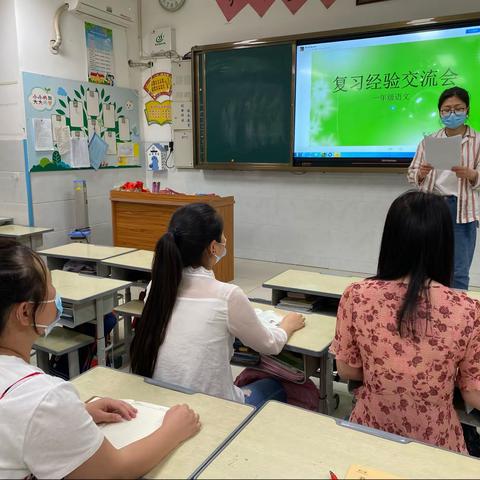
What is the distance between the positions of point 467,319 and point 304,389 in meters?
0.94

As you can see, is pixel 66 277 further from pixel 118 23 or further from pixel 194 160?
pixel 118 23

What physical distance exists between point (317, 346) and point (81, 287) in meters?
1.36

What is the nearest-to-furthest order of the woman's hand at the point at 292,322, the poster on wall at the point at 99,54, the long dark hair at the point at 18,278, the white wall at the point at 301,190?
1. the long dark hair at the point at 18,278
2. the woman's hand at the point at 292,322
3. the white wall at the point at 301,190
4. the poster on wall at the point at 99,54

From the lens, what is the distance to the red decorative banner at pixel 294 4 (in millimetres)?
4824

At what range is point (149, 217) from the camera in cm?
446

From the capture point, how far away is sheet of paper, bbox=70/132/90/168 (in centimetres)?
510

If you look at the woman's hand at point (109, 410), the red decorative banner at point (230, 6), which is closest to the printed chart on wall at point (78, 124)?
the red decorative banner at point (230, 6)

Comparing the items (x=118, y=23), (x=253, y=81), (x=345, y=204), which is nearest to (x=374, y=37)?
(x=253, y=81)

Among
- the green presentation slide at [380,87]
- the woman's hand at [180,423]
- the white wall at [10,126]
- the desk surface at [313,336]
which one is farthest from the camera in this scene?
the white wall at [10,126]

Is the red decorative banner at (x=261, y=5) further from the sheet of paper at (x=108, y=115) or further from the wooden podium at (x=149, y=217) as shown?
the wooden podium at (x=149, y=217)

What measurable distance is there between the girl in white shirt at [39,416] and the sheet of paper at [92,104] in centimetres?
471

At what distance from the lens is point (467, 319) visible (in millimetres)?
1146

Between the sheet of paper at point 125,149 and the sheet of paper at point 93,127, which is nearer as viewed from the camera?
the sheet of paper at point 93,127

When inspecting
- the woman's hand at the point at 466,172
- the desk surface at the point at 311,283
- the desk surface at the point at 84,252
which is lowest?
the desk surface at the point at 311,283
